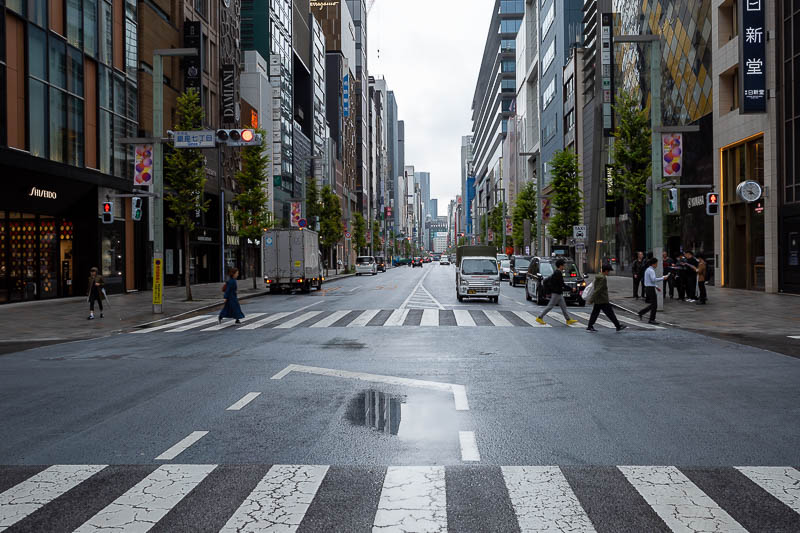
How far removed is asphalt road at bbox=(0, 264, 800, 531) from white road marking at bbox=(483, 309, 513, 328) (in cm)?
428

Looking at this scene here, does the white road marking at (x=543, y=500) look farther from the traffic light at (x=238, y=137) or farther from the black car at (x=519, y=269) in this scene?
the black car at (x=519, y=269)

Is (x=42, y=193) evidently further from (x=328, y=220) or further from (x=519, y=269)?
(x=328, y=220)

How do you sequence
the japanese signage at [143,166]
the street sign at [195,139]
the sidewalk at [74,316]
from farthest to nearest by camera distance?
the japanese signage at [143,166] → the street sign at [195,139] → the sidewalk at [74,316]

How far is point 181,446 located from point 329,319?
1315 cm

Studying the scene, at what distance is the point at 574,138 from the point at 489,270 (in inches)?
1577

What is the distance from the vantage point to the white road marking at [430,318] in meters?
17.7

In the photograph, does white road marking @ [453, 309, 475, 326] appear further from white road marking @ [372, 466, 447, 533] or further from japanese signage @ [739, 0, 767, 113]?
japanese signage @ [739, 0, 767, 113]

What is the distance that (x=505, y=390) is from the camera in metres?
8.57

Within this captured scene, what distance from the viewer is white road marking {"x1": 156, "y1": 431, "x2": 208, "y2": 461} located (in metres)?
5.61

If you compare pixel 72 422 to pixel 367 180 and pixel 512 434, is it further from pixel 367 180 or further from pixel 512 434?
pixel 367 180

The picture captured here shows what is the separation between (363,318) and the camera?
1928cm

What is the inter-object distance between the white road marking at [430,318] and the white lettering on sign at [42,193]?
52.4 feet

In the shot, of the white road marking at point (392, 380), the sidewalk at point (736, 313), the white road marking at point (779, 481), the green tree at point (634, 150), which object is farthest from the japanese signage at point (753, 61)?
the white road marking at point (779, 481)

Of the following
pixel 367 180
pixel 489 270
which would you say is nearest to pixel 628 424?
pixel 489 270
